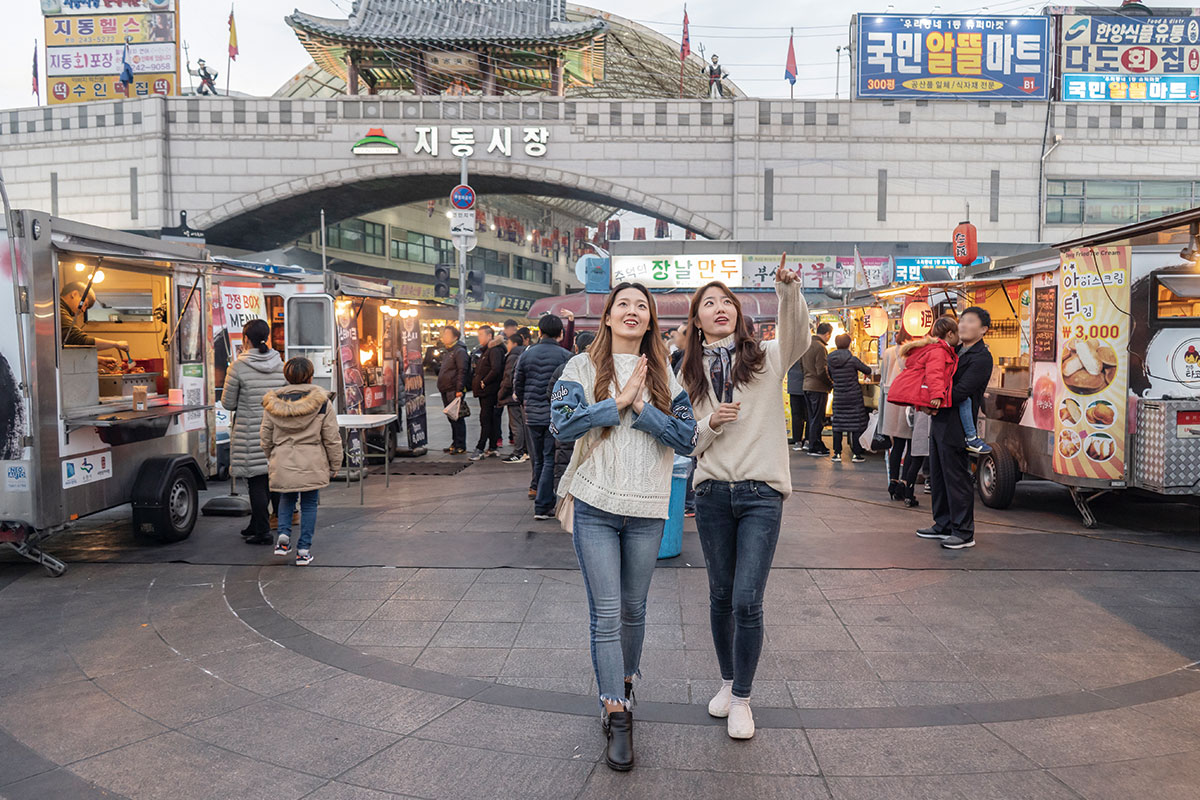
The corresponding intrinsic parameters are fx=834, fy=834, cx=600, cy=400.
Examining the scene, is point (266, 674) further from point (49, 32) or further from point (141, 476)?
point (49, 32)

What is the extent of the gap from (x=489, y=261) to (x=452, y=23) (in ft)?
75.0

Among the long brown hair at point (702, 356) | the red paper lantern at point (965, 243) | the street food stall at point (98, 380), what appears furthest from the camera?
the red paper lantern at point (965, 243)

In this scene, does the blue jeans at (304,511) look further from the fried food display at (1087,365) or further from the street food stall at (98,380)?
the fried food display at (1087,365)

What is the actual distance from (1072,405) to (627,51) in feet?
112

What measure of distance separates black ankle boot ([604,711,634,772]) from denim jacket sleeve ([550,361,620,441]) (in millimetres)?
1125

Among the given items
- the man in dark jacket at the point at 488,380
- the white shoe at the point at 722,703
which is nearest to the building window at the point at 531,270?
the man in dark jacket at the point at 488,380

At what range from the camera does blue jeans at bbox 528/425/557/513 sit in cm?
789

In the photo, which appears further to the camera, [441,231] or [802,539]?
[441,231]

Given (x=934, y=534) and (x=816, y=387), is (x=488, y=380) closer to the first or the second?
(x=816, y=387)

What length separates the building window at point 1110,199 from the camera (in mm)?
26266

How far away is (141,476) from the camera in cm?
692

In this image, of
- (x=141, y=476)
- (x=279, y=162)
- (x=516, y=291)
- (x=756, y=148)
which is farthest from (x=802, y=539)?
(x=516, y=291)

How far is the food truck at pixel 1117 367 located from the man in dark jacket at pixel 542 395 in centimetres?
461

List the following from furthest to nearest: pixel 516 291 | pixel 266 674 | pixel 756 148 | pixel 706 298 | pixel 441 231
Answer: pixel 516 291, pixel 441 231, pixel 756 148, pixel 266 674, pixel 706 298
